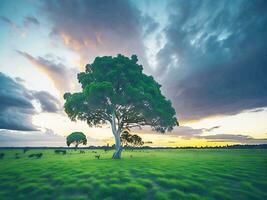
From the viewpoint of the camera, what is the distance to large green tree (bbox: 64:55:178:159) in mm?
35219

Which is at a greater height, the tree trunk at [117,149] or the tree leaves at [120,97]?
the tree leaves at [120,97]

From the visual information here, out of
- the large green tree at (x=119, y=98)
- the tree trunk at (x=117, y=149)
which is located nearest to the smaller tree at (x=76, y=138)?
the large green tree at (x=119, y=98)

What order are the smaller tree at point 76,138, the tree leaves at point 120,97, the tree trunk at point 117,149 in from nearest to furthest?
the tree leaves at point 120,97
the tree trunk at point 117,149
the smaller tree at point 76,138

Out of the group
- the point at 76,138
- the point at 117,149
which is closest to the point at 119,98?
the point at 117,149

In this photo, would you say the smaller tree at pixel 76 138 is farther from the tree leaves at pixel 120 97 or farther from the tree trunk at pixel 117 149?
the tree trunk at pixel 117 149

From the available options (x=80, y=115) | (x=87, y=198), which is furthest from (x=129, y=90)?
(x=87, y=198)

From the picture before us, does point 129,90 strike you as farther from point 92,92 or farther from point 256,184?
point 256,184

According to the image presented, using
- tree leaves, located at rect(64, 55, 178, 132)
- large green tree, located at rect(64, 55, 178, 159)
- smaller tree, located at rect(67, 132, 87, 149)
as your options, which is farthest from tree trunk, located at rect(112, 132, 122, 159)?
smaller tree, located at rect(67, 132, 87, 149)

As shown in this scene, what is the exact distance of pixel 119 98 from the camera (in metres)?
36.2

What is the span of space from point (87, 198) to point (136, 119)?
2741 cm

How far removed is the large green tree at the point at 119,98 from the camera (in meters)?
35.2

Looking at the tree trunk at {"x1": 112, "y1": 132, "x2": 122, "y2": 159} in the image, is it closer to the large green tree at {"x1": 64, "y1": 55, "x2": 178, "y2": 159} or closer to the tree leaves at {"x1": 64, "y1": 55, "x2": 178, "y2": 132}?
the large green tree at {"x1": 64, "y1": 55, "x2": 178, "y2": 159}

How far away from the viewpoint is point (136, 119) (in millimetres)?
41219

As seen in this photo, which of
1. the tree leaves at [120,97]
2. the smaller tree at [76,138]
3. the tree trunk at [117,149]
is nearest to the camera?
the tree leaves at [120,97]
